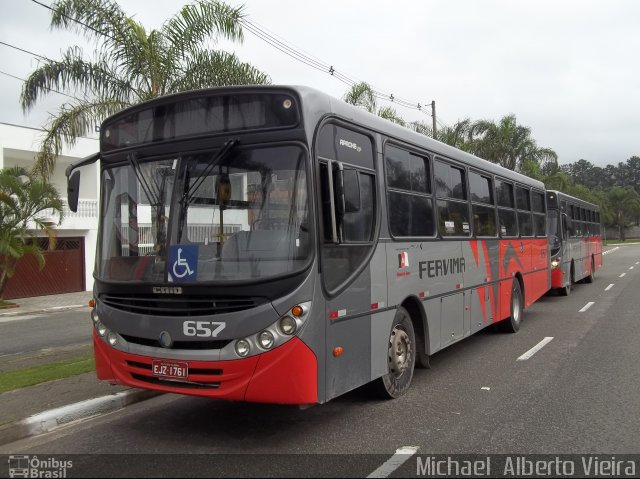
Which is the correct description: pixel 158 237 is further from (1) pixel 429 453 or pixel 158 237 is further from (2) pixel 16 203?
(2) pixel 16 203

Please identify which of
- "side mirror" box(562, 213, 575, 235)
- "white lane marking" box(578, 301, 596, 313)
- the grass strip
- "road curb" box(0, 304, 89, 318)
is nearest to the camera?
the grass strip

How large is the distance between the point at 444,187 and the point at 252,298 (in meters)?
3.88

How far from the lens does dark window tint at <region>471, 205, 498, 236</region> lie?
28.2 ft

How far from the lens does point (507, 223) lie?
10.2m

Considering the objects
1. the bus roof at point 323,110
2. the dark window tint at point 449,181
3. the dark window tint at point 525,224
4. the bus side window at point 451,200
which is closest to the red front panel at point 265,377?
the bus roof at point 323,110

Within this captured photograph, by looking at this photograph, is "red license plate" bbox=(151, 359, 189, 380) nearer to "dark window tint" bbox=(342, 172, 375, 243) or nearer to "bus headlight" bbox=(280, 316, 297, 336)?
"bus headlight" bbox=(280, 316, 297, 336)

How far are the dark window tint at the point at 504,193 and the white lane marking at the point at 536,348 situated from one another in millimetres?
2413

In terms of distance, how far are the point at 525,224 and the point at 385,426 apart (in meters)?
7.41

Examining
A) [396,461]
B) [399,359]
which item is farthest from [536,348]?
[396,461]

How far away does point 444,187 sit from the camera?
7.53 meters

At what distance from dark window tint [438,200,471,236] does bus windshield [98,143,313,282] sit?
3129mm

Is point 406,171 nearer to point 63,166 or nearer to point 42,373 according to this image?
point 42,373

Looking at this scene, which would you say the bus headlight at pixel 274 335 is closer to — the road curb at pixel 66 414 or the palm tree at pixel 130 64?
the road curb at pixel 66 414

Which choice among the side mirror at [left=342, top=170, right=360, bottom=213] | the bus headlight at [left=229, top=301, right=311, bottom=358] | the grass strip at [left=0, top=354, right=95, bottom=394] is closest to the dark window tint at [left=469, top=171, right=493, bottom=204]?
the side mirror at [left=342, top=170, right=360, bottom=213]
